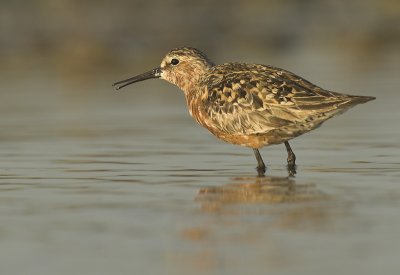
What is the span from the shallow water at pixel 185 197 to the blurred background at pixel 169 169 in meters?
0.02

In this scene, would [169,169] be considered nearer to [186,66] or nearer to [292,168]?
[292,168]

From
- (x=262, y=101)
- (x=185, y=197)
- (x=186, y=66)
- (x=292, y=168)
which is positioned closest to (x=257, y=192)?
(x=185, y=197)

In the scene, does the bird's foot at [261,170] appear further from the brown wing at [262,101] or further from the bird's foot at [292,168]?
the brown wing at [262,101]

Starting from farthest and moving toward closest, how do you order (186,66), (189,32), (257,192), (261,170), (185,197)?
(189,32) → (186,66) → (261,170) → (257,192) → (185,197)

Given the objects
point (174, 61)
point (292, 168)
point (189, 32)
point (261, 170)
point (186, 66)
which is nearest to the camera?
point (261, 170)

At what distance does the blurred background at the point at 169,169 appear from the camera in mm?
9727

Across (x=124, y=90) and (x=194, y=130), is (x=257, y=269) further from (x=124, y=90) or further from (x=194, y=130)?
(x=124, y=90)

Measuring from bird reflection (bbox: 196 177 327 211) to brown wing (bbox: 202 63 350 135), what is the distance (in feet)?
3.20

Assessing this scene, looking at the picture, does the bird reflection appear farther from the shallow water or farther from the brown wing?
the brown wing

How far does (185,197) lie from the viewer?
41.5ft

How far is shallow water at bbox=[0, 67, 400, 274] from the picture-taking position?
9.52 m

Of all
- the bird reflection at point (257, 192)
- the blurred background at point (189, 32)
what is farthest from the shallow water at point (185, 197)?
the blurred background at point (189, 32)

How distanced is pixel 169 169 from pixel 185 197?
218 centimetres

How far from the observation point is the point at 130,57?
30.9 metres
